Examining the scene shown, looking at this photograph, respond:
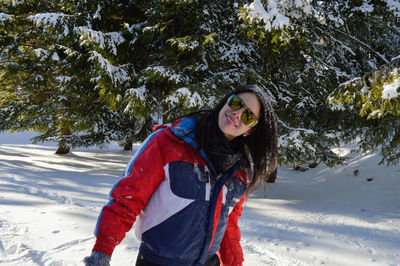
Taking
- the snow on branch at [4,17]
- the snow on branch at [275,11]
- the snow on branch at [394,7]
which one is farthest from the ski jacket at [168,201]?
the snow on branch at [4,17]

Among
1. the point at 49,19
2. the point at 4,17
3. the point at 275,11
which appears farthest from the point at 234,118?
the point at 4,17

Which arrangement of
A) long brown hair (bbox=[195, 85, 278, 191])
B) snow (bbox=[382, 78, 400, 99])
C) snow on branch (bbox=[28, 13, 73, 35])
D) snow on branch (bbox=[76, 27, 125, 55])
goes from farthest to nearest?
1. snow on branch (bbox=[28, 13, 73, 35])
2. snow on branch (bbox=[76, 27, 125, 55])
3. snow (bbox=[382, 78, 400, 99])
4. long brown hair (bbox=[195, 85, 278, 191])

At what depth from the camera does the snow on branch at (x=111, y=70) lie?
6.70 metres

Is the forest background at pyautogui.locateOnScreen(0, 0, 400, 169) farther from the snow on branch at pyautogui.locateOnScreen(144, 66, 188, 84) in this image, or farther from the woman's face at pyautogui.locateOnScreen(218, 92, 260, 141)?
the woman's face at pyautogui.locateOnScreen(218, 92, 260, 141)

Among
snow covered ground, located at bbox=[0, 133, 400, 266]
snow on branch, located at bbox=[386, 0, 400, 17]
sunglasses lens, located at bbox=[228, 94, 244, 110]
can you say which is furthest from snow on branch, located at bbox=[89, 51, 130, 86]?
A: snow on branch, located at bbox=[386, 0, 400, 17]

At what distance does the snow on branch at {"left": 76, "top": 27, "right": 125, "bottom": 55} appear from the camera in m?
6.66

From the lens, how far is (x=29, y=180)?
7078mm

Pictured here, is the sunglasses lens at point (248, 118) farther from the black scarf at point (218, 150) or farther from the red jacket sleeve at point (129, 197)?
the red jacket sleeve at point (129, 197)

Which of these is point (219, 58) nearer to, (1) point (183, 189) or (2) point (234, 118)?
(2) point (234, 118)

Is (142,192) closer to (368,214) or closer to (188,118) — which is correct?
(188,118)

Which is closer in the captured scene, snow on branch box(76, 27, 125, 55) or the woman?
the woman

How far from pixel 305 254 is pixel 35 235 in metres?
3.73

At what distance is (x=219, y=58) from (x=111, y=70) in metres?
2.87

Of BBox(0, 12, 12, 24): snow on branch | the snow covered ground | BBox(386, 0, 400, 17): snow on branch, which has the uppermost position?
BBox(386, 0, 400, 17): snow on branch
